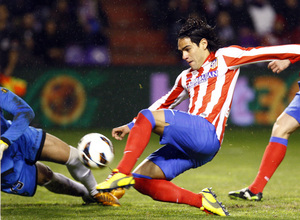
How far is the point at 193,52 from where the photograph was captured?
387 cm

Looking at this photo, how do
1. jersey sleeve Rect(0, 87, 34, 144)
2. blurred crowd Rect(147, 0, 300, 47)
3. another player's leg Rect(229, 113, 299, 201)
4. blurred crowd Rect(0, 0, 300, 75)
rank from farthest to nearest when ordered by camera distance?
blurred crowd Rect(147, 0, 300, 47), blurred crowd Rect(0, 0, 300, 75), another player's leg Rect(229, 113, 299, 201), jersey sleeve Rect(0, 87, 34, 144)

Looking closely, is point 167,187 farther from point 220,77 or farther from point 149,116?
point 220,77

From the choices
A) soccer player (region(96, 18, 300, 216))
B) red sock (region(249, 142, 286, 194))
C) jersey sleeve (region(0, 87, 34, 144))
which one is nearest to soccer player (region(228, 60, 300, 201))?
red sock (region(249, 142, 286, 194))

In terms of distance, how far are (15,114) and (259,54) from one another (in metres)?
1.74

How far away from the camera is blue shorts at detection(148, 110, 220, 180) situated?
3.46 metres

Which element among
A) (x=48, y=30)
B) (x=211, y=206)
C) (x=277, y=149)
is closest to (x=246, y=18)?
(x=48, y=30)

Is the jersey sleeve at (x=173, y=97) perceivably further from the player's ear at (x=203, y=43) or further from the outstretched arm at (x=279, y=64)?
the outstretched arm at (x=279, y=64)

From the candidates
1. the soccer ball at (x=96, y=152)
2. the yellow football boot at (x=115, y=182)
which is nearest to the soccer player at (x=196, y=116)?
the soccer ball at (x=96, y=152)

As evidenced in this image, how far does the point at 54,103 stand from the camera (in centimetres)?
915

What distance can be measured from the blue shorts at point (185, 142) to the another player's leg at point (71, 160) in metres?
0.67

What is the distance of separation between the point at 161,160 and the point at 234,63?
0.85 m

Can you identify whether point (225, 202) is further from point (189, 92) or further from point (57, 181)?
point (57, 181)

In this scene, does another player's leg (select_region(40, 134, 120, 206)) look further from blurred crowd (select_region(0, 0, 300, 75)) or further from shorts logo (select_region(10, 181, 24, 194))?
blurred crowd (select_region(0, 0, 300, 75))

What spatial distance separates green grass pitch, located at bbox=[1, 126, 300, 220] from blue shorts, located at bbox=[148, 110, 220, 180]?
368 mm
